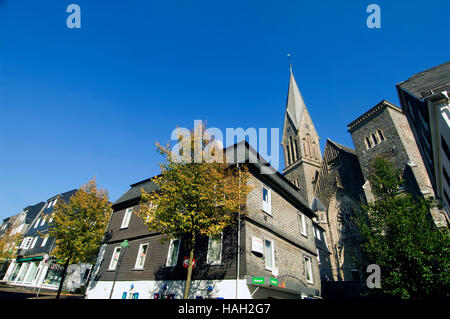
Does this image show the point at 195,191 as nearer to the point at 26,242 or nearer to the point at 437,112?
the point at 437,112

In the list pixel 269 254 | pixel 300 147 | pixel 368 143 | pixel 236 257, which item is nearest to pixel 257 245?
pixel 236 257

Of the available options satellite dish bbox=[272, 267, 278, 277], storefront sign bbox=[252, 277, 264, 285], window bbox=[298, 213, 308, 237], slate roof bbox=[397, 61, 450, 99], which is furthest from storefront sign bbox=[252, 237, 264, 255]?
slate roof bbox=[397, 61, 450, 99]

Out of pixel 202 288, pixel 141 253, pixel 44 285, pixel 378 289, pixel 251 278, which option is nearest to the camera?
pixel 251 278

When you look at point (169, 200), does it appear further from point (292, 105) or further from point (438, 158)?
point (292, 105)

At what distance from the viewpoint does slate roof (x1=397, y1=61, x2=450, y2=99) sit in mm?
17203

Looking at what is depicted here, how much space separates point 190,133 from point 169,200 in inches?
148

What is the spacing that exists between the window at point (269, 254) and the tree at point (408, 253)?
7.22 metres

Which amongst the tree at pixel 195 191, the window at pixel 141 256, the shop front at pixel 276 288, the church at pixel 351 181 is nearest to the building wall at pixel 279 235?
the shop front at pixel 276 288

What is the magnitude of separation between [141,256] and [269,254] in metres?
9.10

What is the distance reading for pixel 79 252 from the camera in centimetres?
1911

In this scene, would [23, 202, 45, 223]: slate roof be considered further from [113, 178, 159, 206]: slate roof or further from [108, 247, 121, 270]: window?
[108, 247, 121, 270]: window

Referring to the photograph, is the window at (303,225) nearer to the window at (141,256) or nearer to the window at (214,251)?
the window at (214,251)

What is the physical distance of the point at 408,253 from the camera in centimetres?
1398
